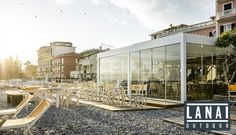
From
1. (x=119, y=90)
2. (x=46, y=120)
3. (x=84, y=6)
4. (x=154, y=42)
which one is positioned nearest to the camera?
(x=46, y=120)

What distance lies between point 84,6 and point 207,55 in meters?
6.13

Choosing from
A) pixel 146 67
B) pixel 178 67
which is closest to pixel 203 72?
pixel 178 67

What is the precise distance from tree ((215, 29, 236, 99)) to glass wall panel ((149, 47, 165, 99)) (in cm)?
242

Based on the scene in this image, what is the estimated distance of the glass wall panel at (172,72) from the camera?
10352mm

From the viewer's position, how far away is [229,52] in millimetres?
11492

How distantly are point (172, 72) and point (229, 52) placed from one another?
9.79 feet

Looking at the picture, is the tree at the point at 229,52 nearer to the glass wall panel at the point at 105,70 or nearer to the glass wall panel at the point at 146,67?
the glass wall panel at the point at 146,67

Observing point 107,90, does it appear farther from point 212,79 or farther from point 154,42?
point 212,79

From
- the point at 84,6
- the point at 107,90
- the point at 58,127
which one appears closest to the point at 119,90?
the point at 107,90

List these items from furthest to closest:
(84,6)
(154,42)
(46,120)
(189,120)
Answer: (84,6)
(154,42)
(46,120)
(189,120)

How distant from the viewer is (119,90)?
9.80m

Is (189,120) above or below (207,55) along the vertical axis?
below

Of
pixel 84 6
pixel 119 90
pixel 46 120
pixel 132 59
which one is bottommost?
pixel 46 120

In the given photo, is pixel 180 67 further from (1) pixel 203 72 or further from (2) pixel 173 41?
(1) pixel 203 72
